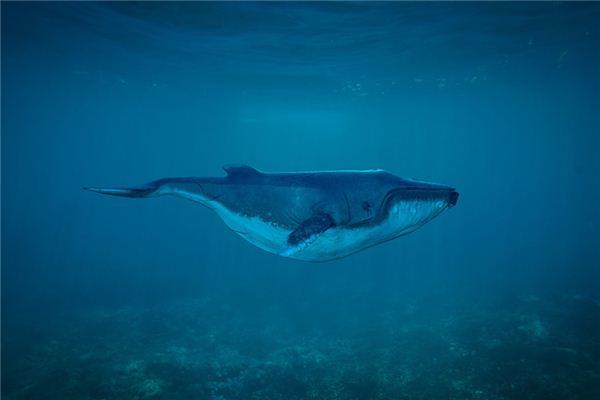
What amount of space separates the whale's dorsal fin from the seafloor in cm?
846

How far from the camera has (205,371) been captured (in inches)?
447

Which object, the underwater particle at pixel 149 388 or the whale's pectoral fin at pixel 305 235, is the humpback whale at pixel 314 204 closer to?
the whale's pectoral fin at pixel 305 235

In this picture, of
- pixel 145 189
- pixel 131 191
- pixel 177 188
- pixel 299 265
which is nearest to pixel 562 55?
pixel 299 265

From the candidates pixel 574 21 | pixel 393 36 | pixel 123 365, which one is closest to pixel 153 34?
pixel 393 36

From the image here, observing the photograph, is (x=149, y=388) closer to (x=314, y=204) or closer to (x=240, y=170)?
(x=240, y=170)

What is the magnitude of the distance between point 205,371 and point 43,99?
4676 centimetres

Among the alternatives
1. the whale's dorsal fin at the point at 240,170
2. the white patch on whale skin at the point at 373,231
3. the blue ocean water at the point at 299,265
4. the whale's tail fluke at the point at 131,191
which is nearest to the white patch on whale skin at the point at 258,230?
the white patch on whale skin at the point at 373,231

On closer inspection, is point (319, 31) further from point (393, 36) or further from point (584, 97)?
point (584, 97)

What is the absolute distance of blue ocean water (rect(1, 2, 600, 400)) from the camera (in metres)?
10.9

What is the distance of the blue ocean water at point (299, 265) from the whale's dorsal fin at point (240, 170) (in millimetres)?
8447

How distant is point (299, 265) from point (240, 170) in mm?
23065

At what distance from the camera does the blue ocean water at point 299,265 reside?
35.7ft

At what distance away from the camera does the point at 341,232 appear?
3506 millimetres

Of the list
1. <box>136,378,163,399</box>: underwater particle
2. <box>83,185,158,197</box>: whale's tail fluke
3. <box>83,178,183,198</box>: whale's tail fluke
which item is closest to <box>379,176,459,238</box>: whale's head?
<box>83,178,183,198</box>: whale's tail fluke
